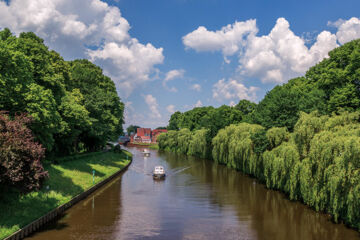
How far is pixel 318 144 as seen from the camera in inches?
1018

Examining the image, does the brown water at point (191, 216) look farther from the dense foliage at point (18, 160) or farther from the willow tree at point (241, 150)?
the dense foliage at point (18, 160)

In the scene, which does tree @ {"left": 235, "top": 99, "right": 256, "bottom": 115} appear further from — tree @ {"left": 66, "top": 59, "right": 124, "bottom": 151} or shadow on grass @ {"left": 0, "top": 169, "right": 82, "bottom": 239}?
shadow on grass @ {"left": 0, "top": 169, "right": 82, "bottom": 239}

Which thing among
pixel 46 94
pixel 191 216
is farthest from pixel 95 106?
pixel 191 216

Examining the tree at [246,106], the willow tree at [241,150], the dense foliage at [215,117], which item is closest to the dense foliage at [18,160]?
the willow tree at [241,150]

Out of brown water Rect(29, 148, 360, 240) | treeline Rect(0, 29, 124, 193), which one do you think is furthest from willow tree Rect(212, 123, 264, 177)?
treeline Rect(0, 29, 124, 193)

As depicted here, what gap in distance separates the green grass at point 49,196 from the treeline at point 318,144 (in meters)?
23.9

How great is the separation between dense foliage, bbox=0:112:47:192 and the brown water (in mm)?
4929

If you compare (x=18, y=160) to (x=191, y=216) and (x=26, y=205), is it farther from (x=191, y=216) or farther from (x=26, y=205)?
(x=191, y=216)

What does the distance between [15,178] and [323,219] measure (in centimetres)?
2598

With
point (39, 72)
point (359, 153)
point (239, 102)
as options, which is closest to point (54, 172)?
point (39, 72)

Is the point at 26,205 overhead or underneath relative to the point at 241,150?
underneath

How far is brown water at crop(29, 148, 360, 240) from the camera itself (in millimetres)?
23094

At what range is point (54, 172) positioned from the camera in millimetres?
36000

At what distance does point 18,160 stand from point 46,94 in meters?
13.6
